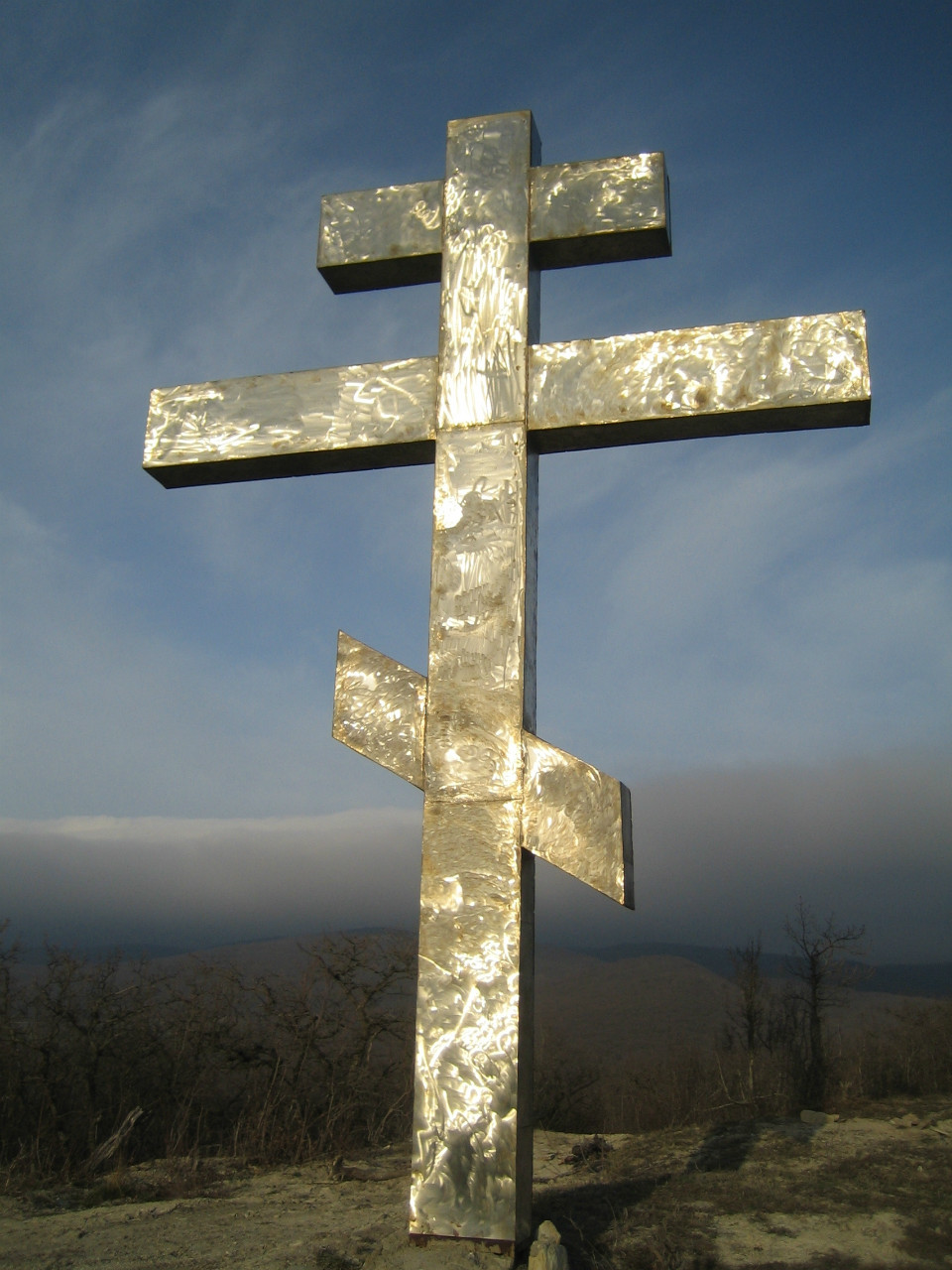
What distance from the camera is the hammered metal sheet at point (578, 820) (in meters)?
2.80

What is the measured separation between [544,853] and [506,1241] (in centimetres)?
105

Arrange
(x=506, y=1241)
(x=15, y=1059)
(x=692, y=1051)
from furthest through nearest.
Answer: (x=692, y=1051) < (x=15, y=1059) < (x=506, y=1241)

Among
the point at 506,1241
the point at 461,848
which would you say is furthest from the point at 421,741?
the point at 506,1241

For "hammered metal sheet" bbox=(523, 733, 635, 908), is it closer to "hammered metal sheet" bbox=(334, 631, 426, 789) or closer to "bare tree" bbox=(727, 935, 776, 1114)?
"hammered metal sheet" bbox=(334, 631, 426, 789)

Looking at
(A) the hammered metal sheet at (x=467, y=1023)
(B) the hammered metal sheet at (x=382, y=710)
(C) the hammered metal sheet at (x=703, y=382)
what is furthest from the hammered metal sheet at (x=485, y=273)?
(A) the hammered metal sheet at (x=467, y=1023)

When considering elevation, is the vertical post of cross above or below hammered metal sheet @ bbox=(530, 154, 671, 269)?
below

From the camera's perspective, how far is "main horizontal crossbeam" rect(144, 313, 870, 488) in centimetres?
324

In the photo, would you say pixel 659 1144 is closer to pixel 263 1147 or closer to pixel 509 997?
pixel 263 1147

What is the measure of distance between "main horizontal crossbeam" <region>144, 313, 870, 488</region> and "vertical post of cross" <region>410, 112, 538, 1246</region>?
151mm

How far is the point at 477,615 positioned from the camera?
3.16m

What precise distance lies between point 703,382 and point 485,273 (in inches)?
36.3

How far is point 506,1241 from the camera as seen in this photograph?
260 centimetres

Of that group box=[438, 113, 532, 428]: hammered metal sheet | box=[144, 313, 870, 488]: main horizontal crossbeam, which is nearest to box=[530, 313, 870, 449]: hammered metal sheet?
box=[144, 313, 870, 488]: main horizontal crossbeam

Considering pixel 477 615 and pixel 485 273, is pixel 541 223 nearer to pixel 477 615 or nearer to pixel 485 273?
pixel 485 273
